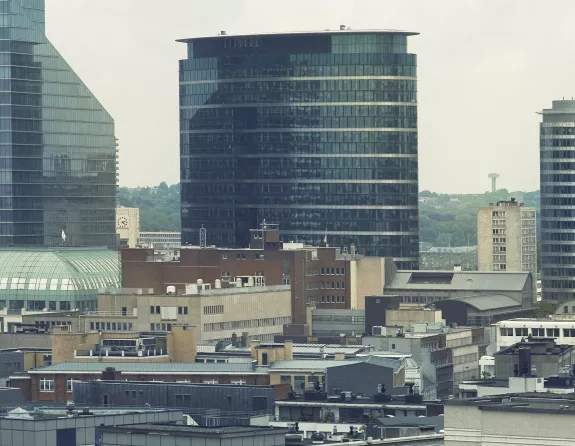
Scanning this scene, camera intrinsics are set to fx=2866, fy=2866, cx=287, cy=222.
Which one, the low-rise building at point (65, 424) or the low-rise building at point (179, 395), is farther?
the low-rise building at point (179, 395)

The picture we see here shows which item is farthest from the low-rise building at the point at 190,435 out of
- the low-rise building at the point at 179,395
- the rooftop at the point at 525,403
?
the low-rise building at the point at 179,395

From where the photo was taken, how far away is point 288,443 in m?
142

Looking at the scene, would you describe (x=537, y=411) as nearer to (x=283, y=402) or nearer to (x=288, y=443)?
(x=288, y=443)

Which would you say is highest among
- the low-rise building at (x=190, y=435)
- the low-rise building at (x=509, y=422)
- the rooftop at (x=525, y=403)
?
the rooftop at (x=525, y=403)

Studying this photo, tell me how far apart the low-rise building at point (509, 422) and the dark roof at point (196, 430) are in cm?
1167

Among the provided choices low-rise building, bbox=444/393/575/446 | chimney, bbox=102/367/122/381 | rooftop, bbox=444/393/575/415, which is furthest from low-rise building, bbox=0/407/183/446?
chimney, bbox=102/367/122/381

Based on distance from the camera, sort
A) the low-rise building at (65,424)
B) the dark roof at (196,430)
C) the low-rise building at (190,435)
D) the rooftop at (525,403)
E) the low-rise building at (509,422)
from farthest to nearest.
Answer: the low-rise building at (65,424)
the dark roof at (196,430)
the low-rise building at (190,435)
the rooftop at (525,403)
the low-rise building at (509,422)

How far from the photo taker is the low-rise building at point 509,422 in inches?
4498

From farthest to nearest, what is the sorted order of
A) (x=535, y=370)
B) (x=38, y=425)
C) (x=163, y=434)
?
(x=535, y=370) → (x=38, y=425) → (x=163, y=434)

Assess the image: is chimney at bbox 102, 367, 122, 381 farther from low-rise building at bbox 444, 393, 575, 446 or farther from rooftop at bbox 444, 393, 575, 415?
low-rise building at bbox 444, 393, 575, 446

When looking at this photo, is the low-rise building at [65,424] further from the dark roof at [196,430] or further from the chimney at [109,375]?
the chimney at [109,375]

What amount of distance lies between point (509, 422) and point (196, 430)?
18.0m

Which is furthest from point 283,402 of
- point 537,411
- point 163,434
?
point 537,411

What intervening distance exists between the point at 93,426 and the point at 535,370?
54.5 metres
